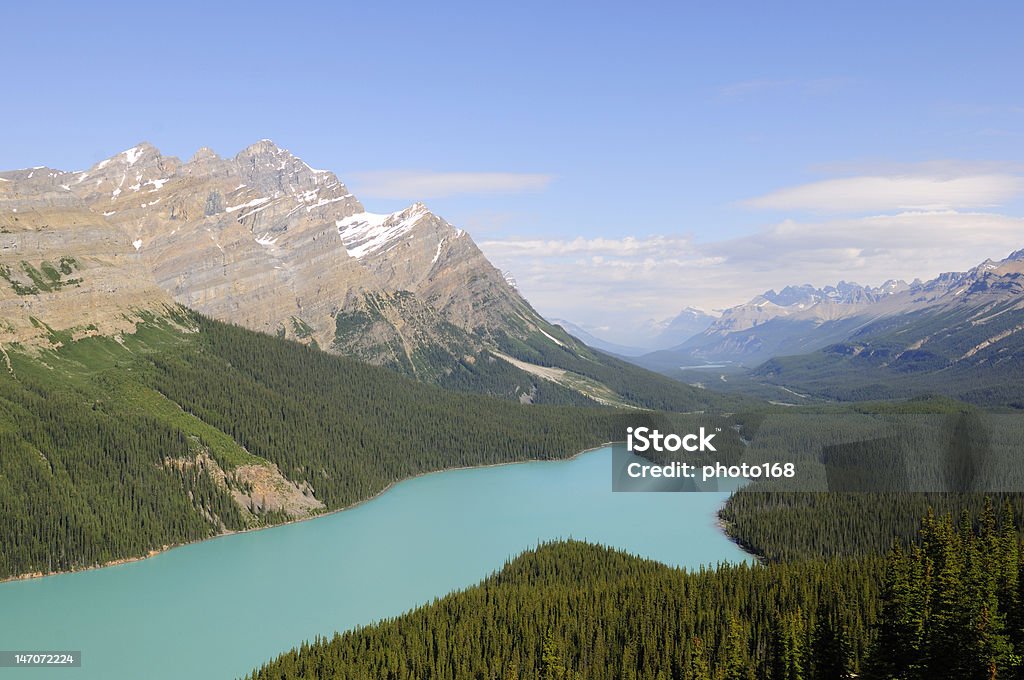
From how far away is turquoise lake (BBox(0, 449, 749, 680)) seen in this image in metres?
67.6

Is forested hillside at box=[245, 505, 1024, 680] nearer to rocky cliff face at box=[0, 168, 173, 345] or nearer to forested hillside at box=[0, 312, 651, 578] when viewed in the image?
forested hillside at box=[0, 312, 651, 578]

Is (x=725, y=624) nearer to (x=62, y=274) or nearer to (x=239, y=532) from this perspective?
(x=239, y=532)

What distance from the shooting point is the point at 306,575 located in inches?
3447

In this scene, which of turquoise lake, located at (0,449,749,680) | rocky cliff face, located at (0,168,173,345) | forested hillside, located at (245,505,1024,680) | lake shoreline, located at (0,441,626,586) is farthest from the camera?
rocky cliff face, located at (0,168,173,345)

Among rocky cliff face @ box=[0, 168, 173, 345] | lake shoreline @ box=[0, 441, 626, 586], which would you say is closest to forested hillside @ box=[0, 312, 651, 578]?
lake shoreline @ box=[0, 441, 626, 586]

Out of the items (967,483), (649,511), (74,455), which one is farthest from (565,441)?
(74,455)

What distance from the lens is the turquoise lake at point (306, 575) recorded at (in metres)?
67.6

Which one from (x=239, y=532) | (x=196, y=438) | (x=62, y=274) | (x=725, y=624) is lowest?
(x=725, y=624)

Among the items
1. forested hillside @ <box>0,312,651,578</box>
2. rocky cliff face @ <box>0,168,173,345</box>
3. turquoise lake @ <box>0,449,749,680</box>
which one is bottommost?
turquoise lake @ <box>0,449,749,680</box>

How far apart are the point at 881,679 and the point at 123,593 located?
214 ft

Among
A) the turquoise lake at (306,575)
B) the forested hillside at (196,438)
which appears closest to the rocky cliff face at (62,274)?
the forested hillside at (196,438)

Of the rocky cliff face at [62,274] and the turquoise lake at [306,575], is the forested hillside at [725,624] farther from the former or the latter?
the rocky cliff face at [62,274]

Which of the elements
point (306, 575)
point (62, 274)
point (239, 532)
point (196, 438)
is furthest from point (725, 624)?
point (62, 274)

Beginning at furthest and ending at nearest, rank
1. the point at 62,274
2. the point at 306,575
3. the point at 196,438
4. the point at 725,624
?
the point at 62,274 → the point at 196,438 → the point at 306,575 → the point at 725,624
